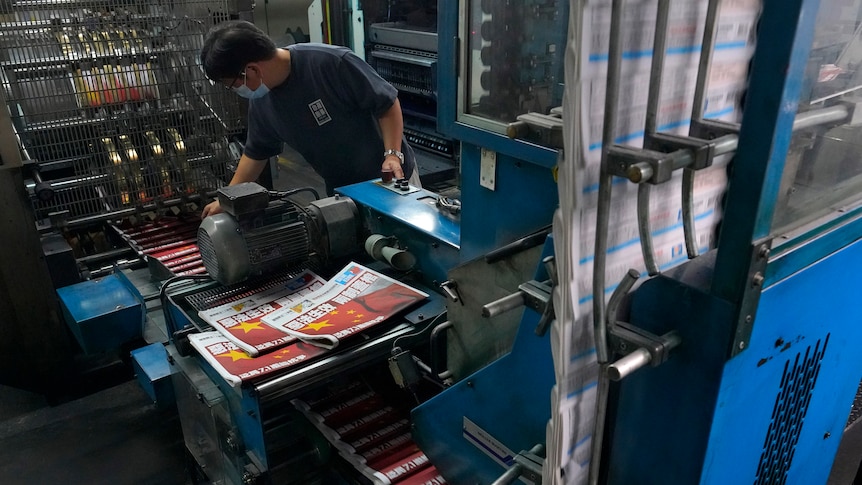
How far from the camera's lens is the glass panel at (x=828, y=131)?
29.5 inches

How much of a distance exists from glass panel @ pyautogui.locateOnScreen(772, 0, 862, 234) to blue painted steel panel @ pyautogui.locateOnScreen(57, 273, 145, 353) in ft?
6.12

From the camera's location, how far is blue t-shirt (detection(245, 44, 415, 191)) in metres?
2.32

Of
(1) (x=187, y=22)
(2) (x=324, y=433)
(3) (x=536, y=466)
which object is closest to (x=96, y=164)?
(1) (x=187, y=22)

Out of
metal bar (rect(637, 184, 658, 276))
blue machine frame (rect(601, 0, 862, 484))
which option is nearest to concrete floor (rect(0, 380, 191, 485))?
blue machine frame (rect(601, 0, 862, 484))

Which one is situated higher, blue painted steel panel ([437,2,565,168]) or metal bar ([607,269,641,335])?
blue painted steel panel ([437,2,565,168])

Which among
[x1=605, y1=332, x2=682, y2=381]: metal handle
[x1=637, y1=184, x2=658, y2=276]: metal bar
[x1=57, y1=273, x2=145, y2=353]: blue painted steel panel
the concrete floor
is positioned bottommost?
the concrete floor

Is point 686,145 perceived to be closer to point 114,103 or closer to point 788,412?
point 788,412

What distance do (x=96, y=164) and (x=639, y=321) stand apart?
2.24m

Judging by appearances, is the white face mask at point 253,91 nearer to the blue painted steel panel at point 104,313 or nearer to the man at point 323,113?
the man at point 323,113

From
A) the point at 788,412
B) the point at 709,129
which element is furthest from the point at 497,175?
the point at 788,412

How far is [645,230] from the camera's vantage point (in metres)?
0.69

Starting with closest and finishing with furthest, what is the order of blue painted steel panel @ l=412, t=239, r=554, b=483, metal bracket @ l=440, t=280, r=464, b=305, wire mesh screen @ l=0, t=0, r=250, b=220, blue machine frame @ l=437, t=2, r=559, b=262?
1. blue painted steel panel @ l=412, t=239, r=554, b=483
2. blue machine frame @ l=437, t=2, r=559, b=262
3. metal bracket @ l=440, t=280, r=464, b=305
4. wire mesh screen @ l=0, t=0, r=250, b=220

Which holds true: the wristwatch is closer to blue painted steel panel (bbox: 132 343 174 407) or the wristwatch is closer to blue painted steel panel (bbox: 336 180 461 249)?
blue painted steel panel (bbox: 336 180 461 249)

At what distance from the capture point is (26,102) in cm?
222
